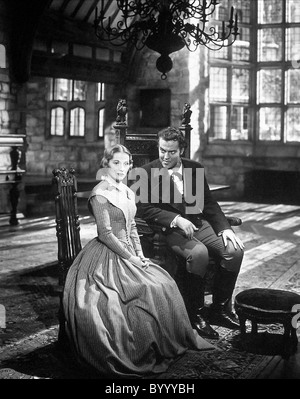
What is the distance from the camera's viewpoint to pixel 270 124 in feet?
33.0

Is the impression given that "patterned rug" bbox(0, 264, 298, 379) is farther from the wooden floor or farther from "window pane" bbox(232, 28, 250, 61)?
"window pane" bbox(232, 28, 250, 61)

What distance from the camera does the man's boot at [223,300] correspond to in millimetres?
3395

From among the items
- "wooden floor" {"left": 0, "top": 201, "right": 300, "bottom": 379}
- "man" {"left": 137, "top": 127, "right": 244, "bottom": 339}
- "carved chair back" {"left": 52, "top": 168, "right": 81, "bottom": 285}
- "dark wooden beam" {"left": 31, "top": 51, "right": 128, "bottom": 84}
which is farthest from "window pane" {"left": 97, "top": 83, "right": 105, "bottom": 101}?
"carved chair back" {"left": 52, "top": 168, "right": 81, "bottom": 285}

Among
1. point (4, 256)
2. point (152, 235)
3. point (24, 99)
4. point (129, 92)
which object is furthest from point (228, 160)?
point (152, 235)

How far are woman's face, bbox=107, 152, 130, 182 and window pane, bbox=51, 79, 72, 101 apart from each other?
896 centimetres

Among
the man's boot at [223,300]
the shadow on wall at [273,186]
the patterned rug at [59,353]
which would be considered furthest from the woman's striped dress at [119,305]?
the shadow on wall at [273,186]

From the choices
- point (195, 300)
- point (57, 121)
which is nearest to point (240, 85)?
point (57, 121)

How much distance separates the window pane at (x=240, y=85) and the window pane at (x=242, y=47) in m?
0.23

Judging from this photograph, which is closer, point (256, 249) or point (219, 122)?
point (256, 249)

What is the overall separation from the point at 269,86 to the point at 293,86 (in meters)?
0.42

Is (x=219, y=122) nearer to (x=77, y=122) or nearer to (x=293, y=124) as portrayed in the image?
(x=293, y=124)

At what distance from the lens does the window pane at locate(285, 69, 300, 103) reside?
982cm

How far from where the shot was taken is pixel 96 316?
2635 millimetres

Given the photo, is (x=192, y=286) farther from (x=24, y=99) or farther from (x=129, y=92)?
(x=129, y=92)
